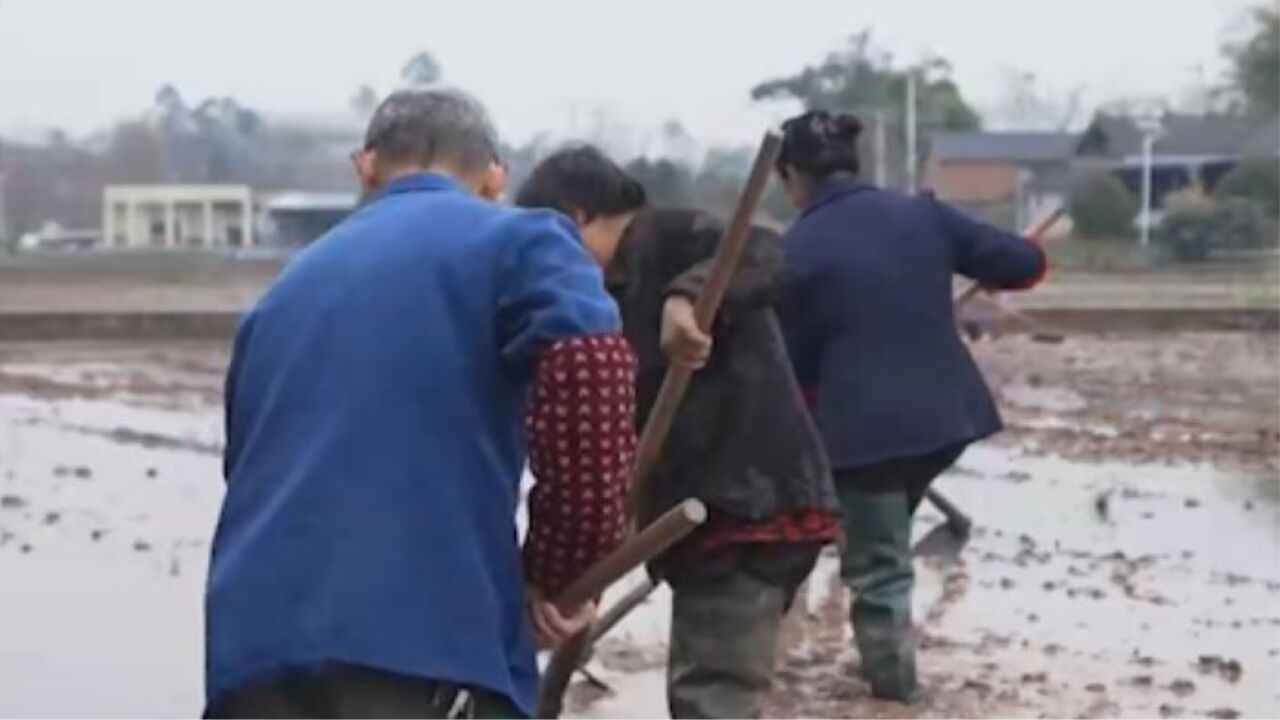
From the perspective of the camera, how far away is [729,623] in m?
5.59

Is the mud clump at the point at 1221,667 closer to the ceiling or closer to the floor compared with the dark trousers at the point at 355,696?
closer to the floor

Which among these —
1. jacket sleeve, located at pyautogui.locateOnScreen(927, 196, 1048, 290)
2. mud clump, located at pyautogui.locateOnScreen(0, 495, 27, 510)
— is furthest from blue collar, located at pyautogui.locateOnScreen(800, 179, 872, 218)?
mud clump, located at pyautogui.locateOnScreen(0, 495, 27, 510)

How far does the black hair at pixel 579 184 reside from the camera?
16.3 feet

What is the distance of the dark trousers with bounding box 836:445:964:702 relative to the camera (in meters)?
7.35

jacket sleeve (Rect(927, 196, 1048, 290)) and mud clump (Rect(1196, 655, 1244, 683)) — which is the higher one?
jacket sleeve (Rect(927, 196, 1048, 290))

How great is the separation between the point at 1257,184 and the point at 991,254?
5604 centimetres

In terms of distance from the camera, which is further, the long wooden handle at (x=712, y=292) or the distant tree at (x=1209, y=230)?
the distant tree at (x=1209, y=230)

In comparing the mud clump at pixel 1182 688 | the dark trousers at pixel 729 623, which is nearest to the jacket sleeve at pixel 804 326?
the mud clump at pixel 1182 688

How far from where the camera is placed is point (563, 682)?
4.93 metres

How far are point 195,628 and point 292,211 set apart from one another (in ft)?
216

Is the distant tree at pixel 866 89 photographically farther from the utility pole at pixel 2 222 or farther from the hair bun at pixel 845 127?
the hair bun at pixel 845 127

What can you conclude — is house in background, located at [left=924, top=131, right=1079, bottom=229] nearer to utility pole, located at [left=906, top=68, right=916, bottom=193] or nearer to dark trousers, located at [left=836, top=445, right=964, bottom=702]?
utility pole, located at [left=906, top=68, right=916, bottom=193]

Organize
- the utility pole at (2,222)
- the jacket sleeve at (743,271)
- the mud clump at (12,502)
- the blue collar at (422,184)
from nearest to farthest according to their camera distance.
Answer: the blue collar at (422,184) → the jacket sleeve at (743,271) → the mud clump at (12,502) → the utility pole at (2,222)

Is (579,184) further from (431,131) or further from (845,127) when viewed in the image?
(845,127)
